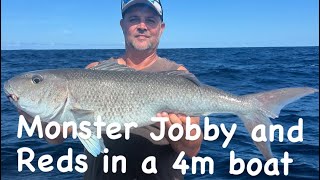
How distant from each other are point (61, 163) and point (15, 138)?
2363 millimetres

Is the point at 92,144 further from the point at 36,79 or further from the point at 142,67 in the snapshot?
the point at 142,67

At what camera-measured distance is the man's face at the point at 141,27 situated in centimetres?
515

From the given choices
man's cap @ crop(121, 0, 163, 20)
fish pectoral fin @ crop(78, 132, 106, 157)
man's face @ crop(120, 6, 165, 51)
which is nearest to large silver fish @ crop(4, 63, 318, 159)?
fish pectoral fin @ crop(78, 132, 106, 157)

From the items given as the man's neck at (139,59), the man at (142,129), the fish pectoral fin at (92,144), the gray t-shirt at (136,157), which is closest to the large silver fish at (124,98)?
the fish pectoral fin at (92,144)

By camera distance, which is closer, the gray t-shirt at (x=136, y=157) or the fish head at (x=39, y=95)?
the fish head at (x=39, y=95)

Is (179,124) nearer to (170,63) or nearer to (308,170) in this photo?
(170,63)

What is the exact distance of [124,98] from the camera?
427 cm

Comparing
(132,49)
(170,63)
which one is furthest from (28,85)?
(170,63)

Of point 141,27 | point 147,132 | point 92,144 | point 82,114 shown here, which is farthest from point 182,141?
point 141,27

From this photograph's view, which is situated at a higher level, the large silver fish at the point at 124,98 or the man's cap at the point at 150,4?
the man's cap at the point at 150,4

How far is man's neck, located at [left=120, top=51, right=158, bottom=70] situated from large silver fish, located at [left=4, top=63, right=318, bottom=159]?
103 cm

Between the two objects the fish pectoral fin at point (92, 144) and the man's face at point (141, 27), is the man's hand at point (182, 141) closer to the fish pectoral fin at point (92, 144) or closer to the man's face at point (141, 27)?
the fish pectoral fin at point (92, 144)

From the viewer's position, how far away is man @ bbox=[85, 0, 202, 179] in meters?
4.91

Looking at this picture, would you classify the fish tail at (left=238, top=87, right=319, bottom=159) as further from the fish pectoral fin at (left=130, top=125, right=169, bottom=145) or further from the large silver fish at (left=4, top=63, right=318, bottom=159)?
the fish pectoral fin at (left=130, top=125, right=169, bottom=145)
